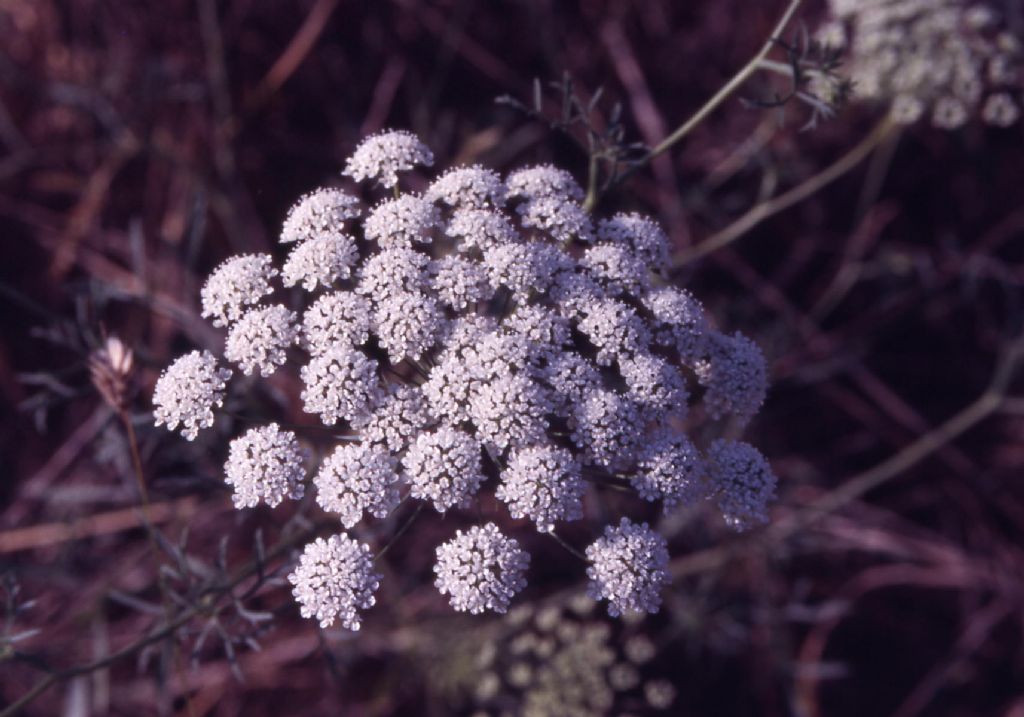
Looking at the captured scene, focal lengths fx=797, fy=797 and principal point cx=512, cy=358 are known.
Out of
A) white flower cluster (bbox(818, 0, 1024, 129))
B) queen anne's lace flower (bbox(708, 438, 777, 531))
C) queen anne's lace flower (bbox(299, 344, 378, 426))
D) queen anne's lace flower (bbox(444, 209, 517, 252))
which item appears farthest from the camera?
white flower cluster (bbox(818, 0, 1024, 129))

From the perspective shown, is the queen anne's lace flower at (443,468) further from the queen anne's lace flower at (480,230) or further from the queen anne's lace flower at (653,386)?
the queen anne's lace flower at (480,230)

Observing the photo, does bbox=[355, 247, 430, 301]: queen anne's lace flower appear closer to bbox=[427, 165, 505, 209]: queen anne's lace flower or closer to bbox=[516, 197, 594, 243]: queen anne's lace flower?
bbox=[427, 165, 505, 209]: queen anne's lace flower

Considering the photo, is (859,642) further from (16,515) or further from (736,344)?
(16,515)

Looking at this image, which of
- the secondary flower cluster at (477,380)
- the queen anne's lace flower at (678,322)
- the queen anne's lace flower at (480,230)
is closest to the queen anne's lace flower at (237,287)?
the secondary flower cluster at (477,380)

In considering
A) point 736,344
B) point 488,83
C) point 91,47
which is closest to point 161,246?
point 91,47

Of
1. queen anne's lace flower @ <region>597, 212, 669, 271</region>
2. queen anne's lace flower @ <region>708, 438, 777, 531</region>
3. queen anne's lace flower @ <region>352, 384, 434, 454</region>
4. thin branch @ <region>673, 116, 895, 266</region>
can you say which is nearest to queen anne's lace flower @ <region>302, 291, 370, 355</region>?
queen anne's lace flower @ <region>352, 384, 434, 454</region>
